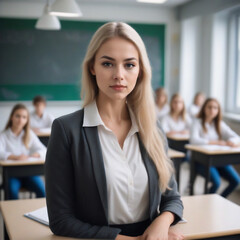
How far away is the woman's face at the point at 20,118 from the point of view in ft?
12.7

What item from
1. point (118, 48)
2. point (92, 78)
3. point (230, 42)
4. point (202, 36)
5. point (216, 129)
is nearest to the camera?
point (118, 48)

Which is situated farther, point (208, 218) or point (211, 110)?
point (211, 110)

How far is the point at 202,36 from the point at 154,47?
983 mm

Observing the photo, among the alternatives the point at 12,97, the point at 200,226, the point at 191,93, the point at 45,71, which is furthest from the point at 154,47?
the point at 200,226

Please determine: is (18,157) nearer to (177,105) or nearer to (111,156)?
(111,156)

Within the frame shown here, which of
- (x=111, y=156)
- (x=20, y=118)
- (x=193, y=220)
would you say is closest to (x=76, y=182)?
(x=111, y=156)

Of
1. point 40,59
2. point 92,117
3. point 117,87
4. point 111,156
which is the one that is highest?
point 40,59

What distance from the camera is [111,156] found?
134 centimetres

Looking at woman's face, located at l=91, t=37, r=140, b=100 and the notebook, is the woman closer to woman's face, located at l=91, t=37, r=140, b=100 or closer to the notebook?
woman's face, located at l=91, t=37, r=140, b=100

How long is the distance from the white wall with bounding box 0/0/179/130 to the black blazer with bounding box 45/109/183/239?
5.64 metres

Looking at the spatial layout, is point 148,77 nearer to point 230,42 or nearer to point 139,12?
point 230,42

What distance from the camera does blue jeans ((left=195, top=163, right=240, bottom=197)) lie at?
156 inches

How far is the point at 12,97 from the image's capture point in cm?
665

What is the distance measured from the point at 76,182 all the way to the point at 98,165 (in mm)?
101
